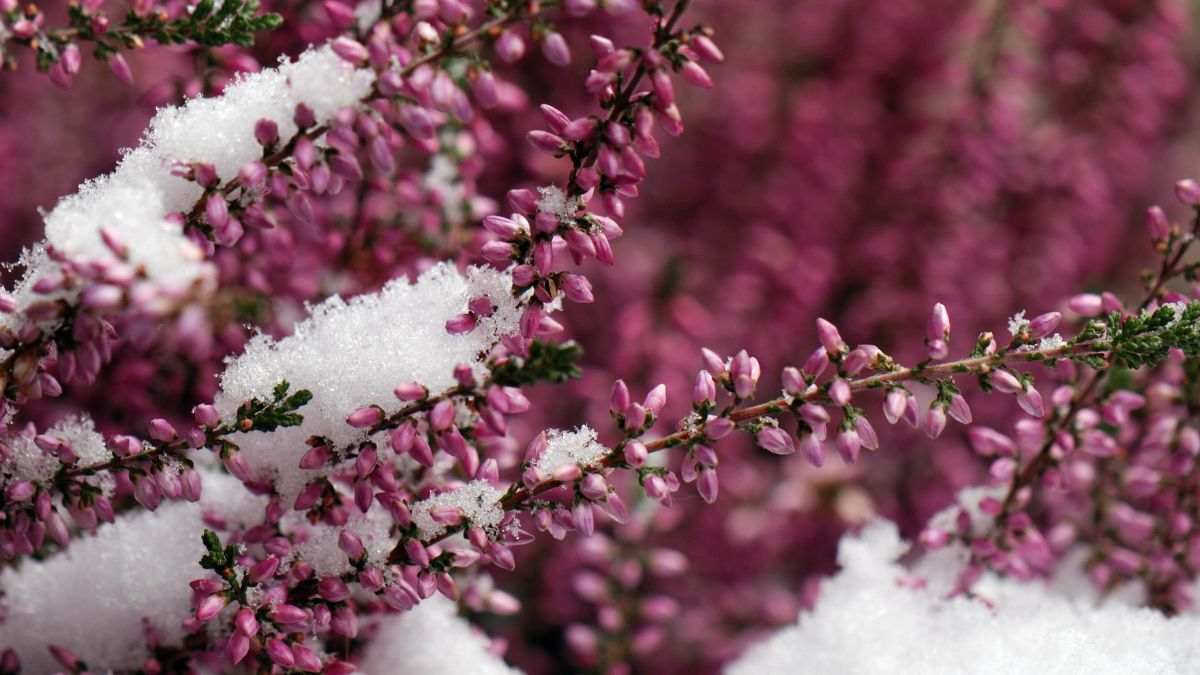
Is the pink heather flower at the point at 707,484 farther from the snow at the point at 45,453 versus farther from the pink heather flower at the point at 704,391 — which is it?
the snow at the point at 45,453

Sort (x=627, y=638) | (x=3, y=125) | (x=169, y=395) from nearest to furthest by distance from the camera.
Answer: (x=169, y=395)
(x=627, y=638)
(x=3, y=125)

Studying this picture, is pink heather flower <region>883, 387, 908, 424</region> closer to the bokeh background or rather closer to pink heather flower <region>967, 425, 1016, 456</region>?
pink heather flower <region>967, 425, 1016, 456</region>

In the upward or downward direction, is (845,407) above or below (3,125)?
above

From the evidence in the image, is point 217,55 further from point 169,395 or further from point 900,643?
point 900,643

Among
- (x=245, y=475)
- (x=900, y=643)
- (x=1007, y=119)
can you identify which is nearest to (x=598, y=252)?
(x=245, y=475)

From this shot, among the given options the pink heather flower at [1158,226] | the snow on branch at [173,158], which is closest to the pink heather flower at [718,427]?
the snow on branch at [173,158]

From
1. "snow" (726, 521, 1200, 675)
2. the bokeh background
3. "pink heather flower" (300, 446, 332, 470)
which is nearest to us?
"pink heather flower" (300, 446, 332, 470)

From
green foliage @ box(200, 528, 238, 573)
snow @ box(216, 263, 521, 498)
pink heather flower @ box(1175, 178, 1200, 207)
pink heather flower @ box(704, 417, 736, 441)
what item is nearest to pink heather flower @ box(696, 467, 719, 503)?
pink heather flower @ box(704, 417, 736, 441)
